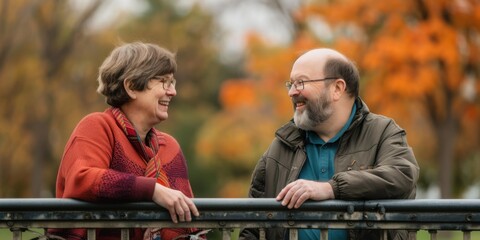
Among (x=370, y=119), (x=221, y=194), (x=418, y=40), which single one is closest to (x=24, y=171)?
(x=221, y=194)

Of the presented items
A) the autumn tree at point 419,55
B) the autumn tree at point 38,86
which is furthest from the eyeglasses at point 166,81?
the autumn tree at point 38,86

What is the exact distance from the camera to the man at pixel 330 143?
4371mm

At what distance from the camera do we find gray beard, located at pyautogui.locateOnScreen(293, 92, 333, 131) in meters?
4.71

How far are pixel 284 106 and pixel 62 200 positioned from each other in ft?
79.8

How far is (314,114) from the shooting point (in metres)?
4.74

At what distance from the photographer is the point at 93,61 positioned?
39.9 metres

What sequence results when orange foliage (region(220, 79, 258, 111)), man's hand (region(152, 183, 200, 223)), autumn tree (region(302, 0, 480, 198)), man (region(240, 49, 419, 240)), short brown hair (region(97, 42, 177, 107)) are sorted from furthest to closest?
orange foliage (region(220, 79, 258, 111))
autumn tree (region(302, 0, 480, 198))
short brown hair (region(97, 42, 177, 107))
man (region(240, 49, 419, 240))
man's hand (region(152, 183, 200, 223))

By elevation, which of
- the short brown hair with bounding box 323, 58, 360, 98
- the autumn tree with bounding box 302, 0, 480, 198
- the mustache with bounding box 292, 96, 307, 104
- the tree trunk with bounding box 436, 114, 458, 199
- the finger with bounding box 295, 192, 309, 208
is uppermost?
the autumn tree with bounding box 302, 0, 480, 198

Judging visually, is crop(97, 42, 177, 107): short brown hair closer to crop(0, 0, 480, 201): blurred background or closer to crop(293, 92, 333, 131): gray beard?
crop(293, 92, 333, 131): gray beard

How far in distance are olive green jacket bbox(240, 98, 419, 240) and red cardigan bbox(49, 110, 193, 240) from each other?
15.5 inches

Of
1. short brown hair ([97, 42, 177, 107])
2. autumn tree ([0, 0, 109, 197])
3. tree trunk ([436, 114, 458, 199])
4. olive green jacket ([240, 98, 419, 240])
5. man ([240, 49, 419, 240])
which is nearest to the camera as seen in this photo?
olive green jacket ([240, 98, 419, 240])

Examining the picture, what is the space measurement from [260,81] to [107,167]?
3059 centimetres

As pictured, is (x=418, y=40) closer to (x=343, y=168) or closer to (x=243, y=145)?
(x=243, y=145)

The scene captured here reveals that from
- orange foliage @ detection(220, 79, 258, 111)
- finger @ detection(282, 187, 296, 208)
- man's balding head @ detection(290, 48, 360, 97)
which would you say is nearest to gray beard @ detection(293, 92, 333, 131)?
man's balding head @ detection(290, 48, 360, 97)
